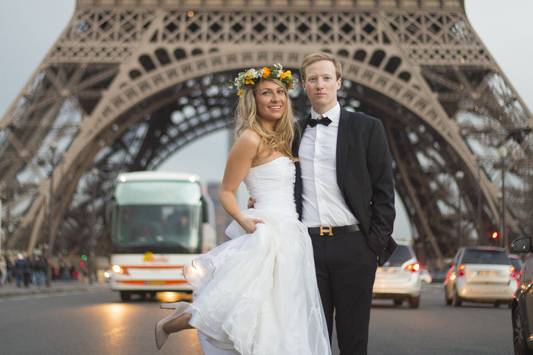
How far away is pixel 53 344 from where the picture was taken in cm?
1118

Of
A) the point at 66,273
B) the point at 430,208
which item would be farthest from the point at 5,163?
the point at 430,208

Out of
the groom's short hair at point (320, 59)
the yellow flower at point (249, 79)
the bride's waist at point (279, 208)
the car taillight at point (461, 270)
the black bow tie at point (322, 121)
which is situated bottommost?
the car taillight at point (461, 270)

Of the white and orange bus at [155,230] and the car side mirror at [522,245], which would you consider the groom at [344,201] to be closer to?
the car side mirror at [522,245]

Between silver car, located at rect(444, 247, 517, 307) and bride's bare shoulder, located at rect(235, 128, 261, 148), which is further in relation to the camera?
silver car, located at rect(444, 247, 517, 307)

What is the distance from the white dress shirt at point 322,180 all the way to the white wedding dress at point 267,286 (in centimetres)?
9

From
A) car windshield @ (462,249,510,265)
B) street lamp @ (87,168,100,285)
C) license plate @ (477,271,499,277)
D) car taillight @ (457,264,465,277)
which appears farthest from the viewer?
street lamp @ (87,168,100,285)

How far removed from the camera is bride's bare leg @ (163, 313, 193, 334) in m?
5.73

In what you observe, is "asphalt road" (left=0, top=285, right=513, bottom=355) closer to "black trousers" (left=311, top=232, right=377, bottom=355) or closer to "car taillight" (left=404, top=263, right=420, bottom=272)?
"car taillight" (left=404, top=263, right=420, bottom=272)

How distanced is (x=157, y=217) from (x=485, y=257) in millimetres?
7101

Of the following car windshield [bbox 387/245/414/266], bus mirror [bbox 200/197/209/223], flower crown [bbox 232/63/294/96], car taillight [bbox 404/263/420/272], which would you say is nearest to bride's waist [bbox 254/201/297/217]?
flower crown [bbox 232/63/294/96]

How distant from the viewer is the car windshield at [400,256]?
19366 millimetres

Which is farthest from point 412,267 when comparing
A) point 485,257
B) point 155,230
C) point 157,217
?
point 157,217

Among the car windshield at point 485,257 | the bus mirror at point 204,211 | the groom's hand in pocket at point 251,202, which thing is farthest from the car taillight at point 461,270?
the groom's hand in pocket at point 251,202

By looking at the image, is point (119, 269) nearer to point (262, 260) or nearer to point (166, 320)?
point (166, 320)
